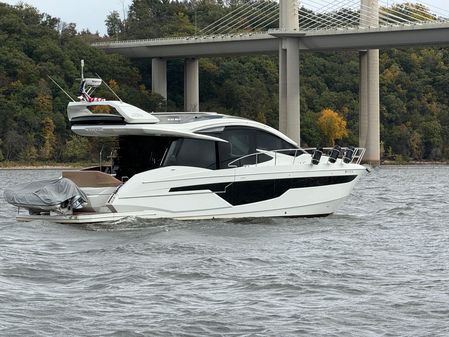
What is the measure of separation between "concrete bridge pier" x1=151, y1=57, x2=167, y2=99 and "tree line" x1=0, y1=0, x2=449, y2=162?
0.94 m

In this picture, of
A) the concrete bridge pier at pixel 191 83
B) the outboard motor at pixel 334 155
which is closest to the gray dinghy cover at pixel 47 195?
the outboard motor at pixel 334 155

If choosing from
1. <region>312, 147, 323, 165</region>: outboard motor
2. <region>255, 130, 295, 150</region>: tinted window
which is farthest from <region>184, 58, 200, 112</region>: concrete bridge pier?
<region>312, 147, 323, 165</region>: outboard motor

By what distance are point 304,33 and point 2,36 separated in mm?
28182

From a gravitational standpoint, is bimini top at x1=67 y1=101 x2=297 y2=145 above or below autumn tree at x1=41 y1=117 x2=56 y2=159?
above

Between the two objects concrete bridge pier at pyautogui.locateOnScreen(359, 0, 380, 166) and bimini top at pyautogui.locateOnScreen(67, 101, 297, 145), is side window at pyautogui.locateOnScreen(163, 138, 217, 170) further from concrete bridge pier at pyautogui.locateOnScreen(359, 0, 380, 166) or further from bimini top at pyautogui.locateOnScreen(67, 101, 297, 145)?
concrete bridge pier at pyautogui.locateOnScreen(359, 0, 380, 166)

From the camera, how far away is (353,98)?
114750 millimetres

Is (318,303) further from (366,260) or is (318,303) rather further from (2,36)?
(2,36)

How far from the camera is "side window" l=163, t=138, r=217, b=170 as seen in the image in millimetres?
25578

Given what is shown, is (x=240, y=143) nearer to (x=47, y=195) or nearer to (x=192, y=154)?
(x=192, y=154)

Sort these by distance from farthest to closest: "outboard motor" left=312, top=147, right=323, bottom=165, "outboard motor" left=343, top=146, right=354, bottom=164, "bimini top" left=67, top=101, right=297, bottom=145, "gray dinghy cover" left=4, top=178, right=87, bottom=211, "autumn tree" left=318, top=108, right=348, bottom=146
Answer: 1. "autumn tree" left=318, top=108, right=348, bottom=146
2. "outboard motor" left=343, top=146, right=354, bottom=164
3. "outboard motor" left=312, top=147, right=323, bottom=165
4. "bimini top" left=67, top=101, right=297, bottom=145
5. "gray dinghy cover" left=4, top=178, right=87, bottom=211

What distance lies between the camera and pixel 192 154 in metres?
25.8

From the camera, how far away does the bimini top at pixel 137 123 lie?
25891mm

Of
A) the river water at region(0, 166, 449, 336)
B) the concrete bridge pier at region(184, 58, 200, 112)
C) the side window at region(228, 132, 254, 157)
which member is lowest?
the river water at region(0, 166, 449, 336)

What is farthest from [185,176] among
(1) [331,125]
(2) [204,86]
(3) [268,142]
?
(2) [204,86]
